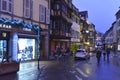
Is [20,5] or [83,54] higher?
[20,5]

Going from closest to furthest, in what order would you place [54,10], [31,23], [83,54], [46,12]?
[31,23]
[46,12]
[83,54]
[54,10]

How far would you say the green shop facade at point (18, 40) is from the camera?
106 ft

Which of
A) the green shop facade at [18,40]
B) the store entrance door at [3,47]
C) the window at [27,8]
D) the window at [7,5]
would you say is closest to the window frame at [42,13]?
the green shop facade at [18,40]

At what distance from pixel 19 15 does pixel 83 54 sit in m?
16.8

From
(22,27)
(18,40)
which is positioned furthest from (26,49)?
(22,27)

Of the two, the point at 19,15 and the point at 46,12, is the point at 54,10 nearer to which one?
the point at 46,12

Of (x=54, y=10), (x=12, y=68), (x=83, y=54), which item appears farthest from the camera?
(x=54, y=10)

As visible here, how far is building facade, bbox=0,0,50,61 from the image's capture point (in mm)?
32228

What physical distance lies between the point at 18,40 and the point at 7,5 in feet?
19.0

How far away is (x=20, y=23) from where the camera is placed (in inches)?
1362

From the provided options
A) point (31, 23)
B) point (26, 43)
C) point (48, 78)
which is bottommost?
point (48, 78)

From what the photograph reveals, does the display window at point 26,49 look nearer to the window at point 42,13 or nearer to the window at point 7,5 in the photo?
the window at point 42,13

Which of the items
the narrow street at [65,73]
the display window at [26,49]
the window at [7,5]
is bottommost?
the narrow street at [65,73]

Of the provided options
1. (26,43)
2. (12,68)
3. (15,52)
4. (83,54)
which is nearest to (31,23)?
(26,43)
